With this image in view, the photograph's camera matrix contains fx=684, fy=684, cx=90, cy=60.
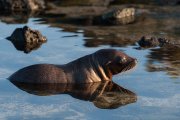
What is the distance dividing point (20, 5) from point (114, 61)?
32.7 ft

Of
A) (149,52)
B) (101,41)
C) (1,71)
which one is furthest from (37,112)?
(101,41)

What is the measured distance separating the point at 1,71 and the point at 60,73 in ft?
4.71

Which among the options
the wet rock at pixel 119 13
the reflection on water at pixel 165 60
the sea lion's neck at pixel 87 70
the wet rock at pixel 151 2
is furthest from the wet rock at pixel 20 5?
Result: the sea lion's neck at pixel 87 70

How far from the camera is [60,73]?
449 inches

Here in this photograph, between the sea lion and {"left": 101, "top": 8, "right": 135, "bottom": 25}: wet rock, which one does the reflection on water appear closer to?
the sea lion

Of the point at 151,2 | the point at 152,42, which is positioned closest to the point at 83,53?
the point at 152,42

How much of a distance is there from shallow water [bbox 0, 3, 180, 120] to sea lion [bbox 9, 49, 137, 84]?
28 centimetres

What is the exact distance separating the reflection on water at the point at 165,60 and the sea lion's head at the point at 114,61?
3.34 feet

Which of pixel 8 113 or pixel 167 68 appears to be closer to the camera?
pixel 8 113

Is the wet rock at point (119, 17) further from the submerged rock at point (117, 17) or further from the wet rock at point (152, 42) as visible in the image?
the wet rock at point (152, 42)

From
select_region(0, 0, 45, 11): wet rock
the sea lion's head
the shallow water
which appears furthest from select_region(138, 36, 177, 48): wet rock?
select_region(0, 0, 45, 11): wet rock

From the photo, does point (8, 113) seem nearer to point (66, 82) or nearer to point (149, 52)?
point (66, 82)

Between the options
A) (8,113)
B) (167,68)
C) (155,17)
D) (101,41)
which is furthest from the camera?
(155,17)

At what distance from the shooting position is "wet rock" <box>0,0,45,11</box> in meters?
20.8
